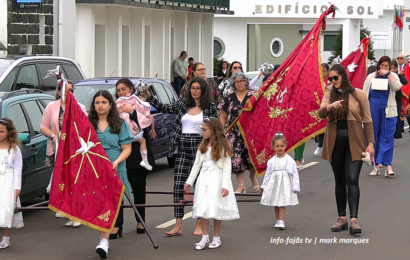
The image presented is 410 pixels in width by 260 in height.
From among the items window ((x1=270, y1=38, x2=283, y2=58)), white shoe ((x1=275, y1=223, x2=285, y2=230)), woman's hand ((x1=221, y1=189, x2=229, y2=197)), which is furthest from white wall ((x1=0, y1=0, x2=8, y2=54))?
window ((x1=270, y1=38, x2=283, y2=58))

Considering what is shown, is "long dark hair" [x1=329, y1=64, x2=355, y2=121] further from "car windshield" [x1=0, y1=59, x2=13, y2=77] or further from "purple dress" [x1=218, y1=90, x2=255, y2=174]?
"car windshield" [x1=0, y1=59, x2=13, y2=77]

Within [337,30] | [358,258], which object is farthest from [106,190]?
[337,30]

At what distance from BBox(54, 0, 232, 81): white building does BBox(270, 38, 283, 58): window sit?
48.6 ft

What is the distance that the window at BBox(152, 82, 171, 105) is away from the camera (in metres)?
13.8

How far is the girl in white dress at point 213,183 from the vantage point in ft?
25.4

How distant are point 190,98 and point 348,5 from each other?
34.3 meters

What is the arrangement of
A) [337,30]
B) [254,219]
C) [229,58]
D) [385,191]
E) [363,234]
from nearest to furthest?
[363,234] → [254,219] → [385,191] → [229,58] → [337,30]

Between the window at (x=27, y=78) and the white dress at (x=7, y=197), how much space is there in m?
4.85

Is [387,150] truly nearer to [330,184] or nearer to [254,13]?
[330,184]

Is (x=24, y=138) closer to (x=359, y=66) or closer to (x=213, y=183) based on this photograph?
(x=213, y=183)

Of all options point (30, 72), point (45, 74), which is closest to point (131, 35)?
point (45, 74)

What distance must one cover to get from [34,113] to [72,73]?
13.5ft

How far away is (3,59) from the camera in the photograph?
1287cm

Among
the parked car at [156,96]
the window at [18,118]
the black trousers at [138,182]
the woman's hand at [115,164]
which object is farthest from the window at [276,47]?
the woman's hand at [115,164]
